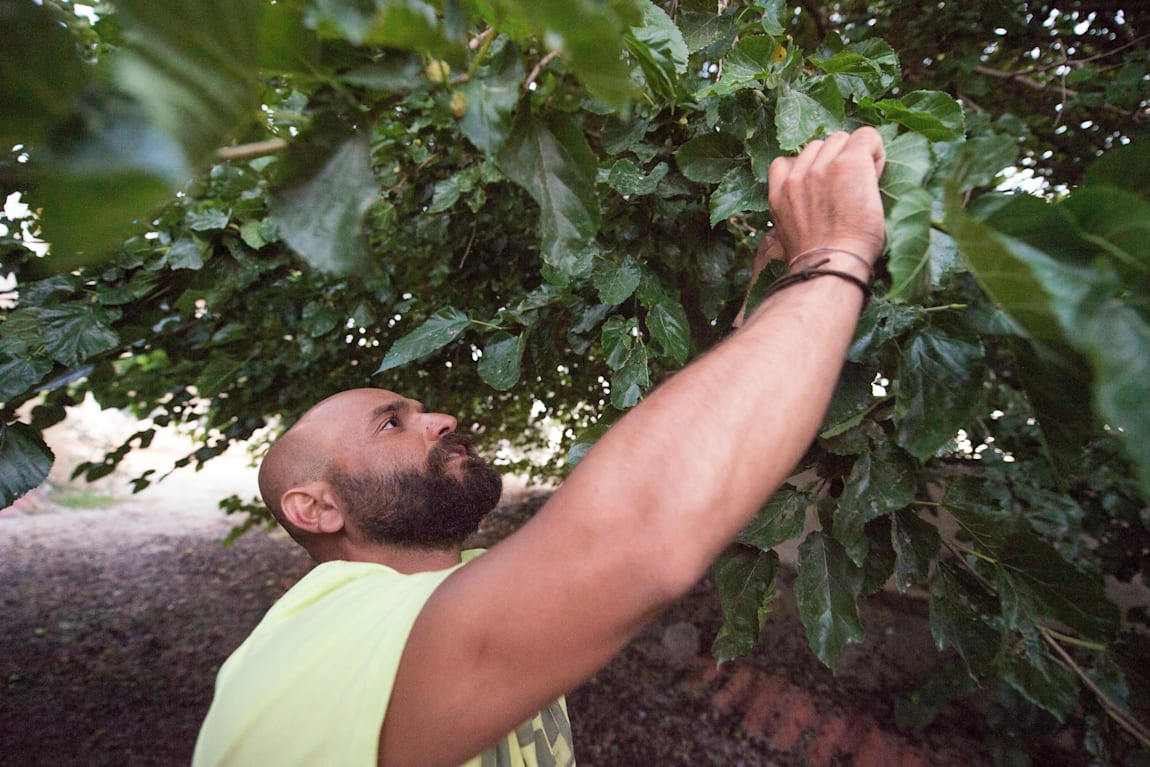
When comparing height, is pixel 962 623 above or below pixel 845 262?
below

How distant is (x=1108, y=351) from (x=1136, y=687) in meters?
1.67

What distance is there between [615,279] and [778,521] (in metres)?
0.48

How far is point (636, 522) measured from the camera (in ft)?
1.77

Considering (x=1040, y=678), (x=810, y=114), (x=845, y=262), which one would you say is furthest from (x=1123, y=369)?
(x=1040, y=678)

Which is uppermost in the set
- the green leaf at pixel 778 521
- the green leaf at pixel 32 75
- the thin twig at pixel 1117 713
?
the green leaf at pixel 32 75

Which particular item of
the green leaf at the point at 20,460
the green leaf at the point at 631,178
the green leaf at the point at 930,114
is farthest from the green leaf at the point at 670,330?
the green leaf at the point at 20,460

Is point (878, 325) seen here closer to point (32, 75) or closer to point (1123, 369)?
point (1123, 369)

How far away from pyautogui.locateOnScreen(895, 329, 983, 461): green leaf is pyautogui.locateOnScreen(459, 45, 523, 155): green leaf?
0.51 m

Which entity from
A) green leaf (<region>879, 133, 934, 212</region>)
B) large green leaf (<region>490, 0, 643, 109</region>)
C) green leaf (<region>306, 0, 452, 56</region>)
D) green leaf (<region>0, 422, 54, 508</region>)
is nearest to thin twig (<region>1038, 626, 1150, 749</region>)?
green leaf (<region>879, 133, 934, 212</region>)

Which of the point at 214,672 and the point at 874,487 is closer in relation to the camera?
the point at 874,487

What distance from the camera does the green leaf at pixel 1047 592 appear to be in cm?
76

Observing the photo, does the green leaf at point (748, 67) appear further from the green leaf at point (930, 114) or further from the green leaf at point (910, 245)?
the green leaf at point (910, 245)

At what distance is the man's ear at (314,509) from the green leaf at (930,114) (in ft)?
4.00

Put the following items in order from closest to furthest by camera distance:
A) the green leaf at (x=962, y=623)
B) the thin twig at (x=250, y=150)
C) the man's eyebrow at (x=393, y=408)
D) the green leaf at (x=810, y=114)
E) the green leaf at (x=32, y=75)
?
1. the green leaf at (x=32, y=75)
2. the thin twig at (x=250, y=150)
3. the green leaf at (x=810, y=114)
4. the green leaf at (x=962, y=623)
5. the man's eyebrow at (x=393, y=408)
